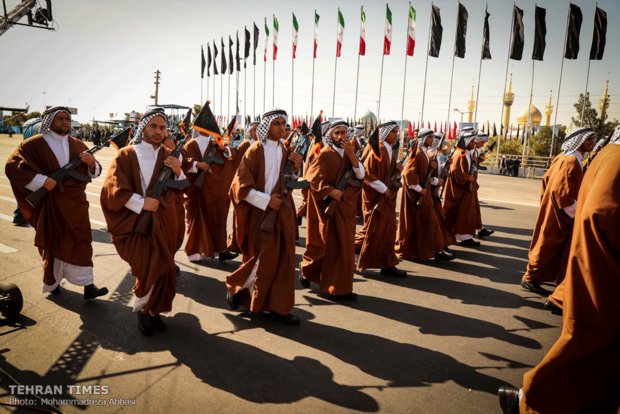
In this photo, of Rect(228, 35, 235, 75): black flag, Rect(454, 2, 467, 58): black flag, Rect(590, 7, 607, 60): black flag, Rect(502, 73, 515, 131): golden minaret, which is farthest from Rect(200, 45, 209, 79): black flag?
Rect(502, 73, 515, 131): golden minaret

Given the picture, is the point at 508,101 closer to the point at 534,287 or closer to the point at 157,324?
the point at 534,287

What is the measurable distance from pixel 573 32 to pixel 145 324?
3063cm

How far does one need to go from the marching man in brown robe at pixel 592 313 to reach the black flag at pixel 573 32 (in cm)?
2948

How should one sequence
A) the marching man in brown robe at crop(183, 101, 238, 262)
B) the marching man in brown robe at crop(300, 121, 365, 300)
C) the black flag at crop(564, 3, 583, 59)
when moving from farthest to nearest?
the black flag at crop(564, 3, 583, 59), the marching man in brown robe at crop(183, 101, 238, 262), the marching man in brown robe at crop(300, 121, 365, 300)

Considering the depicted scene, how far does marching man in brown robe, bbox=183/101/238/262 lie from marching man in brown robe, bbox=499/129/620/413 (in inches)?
204

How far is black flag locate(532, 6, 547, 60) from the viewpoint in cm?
2519

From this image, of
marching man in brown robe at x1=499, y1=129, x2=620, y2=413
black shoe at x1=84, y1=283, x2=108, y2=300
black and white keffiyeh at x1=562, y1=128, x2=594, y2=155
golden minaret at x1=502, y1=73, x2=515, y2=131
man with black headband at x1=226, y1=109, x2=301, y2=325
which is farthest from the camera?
golden minaret at x1=502, y1=73, x2=515, y2=131

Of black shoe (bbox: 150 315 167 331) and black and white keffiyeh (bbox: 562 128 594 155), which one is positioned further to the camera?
black and white keffiyeh (bbox: 562 128 594 155)

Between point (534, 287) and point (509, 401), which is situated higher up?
point (509, 401)

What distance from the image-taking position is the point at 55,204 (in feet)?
15.2

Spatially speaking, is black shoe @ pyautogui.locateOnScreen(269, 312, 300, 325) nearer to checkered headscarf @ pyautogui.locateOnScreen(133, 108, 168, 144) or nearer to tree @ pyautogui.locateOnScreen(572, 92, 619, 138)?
checkered headscarf @ pyautogui.locateOnScreen(133, 108, 168, 144)

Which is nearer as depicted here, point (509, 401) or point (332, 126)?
point (509, 401)

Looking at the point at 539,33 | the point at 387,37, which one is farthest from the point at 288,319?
the point at 539,33

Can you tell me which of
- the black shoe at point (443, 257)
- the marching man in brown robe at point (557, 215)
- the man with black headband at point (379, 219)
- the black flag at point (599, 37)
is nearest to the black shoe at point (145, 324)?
the man with black headband at point (379, 219)
